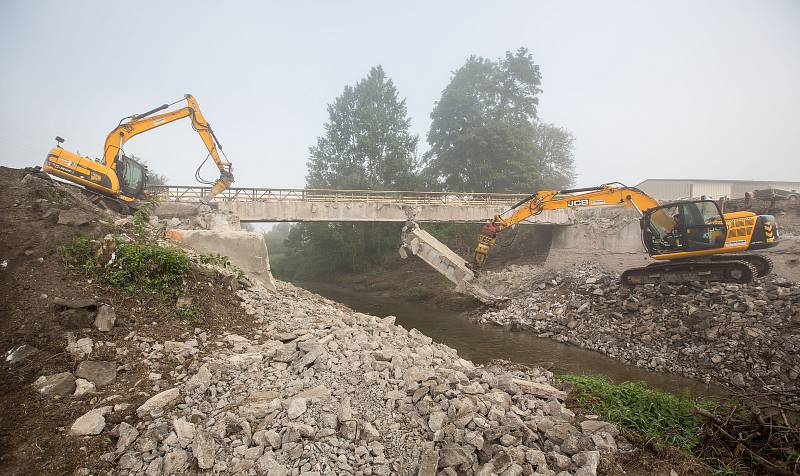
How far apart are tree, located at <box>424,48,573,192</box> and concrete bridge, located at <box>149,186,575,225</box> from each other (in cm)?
954

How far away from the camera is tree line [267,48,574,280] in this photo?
27.7m

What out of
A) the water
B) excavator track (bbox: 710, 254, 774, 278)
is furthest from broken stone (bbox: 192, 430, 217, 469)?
excavator track (bbox: 710, 254, 774, 278)

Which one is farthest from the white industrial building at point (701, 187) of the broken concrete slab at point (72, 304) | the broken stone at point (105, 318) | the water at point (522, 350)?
the broken concrete slab at point (72, 304)

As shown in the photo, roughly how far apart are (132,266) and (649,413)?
815 centimetres

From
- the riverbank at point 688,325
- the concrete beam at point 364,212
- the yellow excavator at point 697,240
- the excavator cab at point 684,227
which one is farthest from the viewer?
the concrete beam at point 364,212

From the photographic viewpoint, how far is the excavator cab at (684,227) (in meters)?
10.2

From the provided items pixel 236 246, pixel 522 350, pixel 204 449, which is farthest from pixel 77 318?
pixel 522 350

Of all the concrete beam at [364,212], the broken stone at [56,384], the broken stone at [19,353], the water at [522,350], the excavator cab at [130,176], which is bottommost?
the water at [522,350]

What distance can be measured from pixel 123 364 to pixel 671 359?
1113cm

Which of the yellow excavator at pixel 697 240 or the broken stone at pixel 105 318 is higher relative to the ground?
the yellow excavator at pixel 697 240

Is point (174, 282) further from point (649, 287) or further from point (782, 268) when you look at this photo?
point (782, 268)

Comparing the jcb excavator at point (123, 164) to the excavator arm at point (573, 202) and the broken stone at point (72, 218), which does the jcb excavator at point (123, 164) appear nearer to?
the broken stone at point (72, 218)

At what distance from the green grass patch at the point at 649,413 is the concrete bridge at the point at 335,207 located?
12.3 meters

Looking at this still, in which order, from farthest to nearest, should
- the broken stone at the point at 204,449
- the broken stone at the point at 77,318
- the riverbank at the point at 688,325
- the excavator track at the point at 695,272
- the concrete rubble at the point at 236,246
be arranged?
the excavator track at the point at 695,272, the concrete rubble at the point at 236,246, the riverbank at the point at 688,325, the broken stone at the point at 77,318, the broken stone at the point at 204,449
